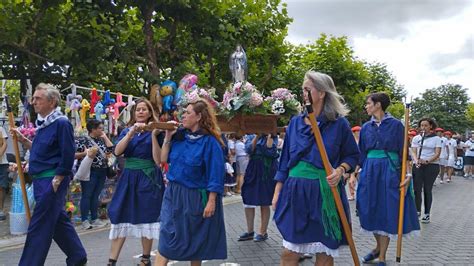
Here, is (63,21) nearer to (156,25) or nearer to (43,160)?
(156,25)

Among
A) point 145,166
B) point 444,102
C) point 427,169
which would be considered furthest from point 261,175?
point 444,102

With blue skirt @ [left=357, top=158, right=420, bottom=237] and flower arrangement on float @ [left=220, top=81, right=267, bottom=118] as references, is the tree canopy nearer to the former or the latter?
flower arrangement on float @ [left=220, top=81, right=267, bottom=118]

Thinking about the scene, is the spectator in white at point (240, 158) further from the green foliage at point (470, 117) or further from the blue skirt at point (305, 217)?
the green foliage at point (470, 117)

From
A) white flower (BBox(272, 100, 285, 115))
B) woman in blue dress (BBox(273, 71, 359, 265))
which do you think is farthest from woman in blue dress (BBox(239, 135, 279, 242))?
woman in blue dress (BBox(273, 71, 359, 265))

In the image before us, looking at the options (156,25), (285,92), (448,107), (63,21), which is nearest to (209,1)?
(156,25)

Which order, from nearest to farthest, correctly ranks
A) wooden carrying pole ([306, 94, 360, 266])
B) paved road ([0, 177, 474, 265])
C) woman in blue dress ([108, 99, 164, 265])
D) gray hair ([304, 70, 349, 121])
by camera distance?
wooden carrying pole ([306, 94, 360, 266]) < gray hair ([304, 70, 349, 121]) < woman in blue dress ([108, 99, 164, 265]) < paved road ([0, 177, 474, 265])

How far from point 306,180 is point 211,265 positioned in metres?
2.36

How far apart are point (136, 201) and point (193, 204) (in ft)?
4.42

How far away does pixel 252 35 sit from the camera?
1509 centimetres

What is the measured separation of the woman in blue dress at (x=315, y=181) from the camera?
13.4ft

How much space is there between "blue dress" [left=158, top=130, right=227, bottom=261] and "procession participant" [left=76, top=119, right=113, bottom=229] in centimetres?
432

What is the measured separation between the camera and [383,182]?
235 inches

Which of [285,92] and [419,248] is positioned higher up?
[285,92]

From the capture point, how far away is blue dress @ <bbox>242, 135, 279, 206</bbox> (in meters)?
7.29
